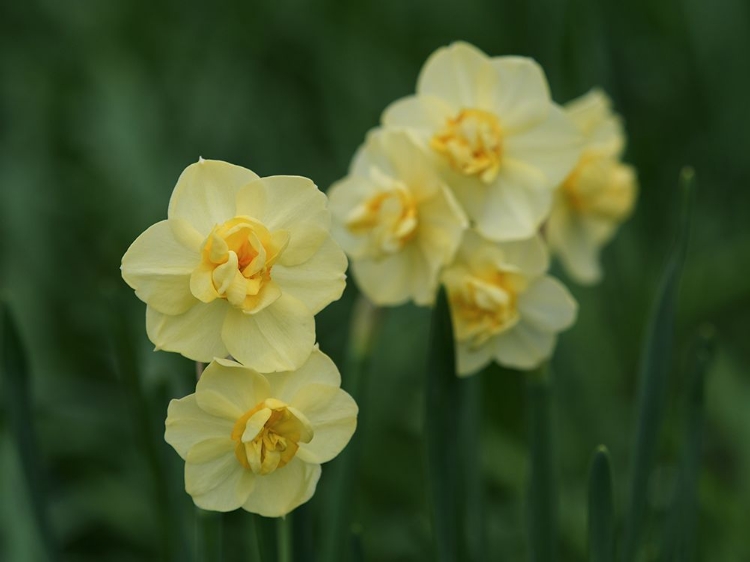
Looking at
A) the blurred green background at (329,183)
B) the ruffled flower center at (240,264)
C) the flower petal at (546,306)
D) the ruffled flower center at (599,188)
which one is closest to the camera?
the ruffled flower center at (240,264)

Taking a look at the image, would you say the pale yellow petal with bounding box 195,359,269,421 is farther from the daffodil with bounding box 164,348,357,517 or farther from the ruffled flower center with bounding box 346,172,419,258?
the ruffled flower center with bounding box 346,172,419,258

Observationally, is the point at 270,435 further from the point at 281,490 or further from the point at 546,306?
the point at 546,306

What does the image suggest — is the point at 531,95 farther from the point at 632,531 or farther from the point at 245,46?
the point at 245,46

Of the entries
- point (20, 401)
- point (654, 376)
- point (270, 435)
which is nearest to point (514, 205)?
point (654, 376)

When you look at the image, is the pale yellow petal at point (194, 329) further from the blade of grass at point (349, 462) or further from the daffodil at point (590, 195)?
the daffodil at point (590, 195)

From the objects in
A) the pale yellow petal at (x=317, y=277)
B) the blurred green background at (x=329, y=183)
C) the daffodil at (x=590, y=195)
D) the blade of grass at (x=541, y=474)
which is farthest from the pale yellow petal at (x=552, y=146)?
the blurred green background at (x=329, y=183)

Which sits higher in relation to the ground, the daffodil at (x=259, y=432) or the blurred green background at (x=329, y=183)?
the daffodil at (x=259, y=432)

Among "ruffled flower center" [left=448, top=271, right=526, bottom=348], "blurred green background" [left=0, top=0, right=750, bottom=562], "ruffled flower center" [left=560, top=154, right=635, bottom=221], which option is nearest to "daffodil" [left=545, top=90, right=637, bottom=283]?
"ruffled flower center" [left=560, top=154, right=635, bottom=221]
